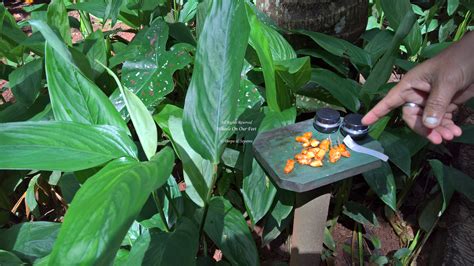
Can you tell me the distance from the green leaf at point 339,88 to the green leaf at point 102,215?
2.32 feet

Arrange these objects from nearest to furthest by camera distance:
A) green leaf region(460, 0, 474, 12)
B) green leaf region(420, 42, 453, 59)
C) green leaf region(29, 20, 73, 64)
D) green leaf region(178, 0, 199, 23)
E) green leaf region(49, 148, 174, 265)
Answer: green leaf region(49, 148, 174, 265) < green leaf region(29, 20, 73, 64) < green leaf region(420, 42, 453, 59) < green leaf region(460, 0, 474, 12) < green leaf region(178, 0, 199, 23)

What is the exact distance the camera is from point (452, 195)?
1455 mm

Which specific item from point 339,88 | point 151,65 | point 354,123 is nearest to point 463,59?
point 354,123

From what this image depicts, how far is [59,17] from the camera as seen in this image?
5.19 ft

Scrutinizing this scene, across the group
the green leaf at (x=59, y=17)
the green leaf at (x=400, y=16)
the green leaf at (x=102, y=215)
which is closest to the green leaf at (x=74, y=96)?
the green leaf at (x=102, y=215)

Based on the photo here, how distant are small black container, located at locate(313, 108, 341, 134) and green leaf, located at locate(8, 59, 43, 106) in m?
0.95

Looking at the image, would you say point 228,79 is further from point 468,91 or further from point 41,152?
point 468,91

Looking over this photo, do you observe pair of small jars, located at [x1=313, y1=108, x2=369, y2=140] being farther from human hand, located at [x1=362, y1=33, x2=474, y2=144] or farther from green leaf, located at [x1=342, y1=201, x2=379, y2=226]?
green leaf, located at [x1=342, y1=201, x2=379, y2=226]

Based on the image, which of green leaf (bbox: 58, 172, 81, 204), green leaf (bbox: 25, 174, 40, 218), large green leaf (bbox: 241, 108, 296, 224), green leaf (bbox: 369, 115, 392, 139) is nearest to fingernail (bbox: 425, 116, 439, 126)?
green leaf (bbox: 369, 115, 392, 139)

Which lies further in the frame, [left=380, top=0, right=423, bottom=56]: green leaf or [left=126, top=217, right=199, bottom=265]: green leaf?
[left=380, top=0, right=423, bottom=56]: green leaf

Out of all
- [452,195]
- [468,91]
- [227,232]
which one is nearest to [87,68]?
[227,232]

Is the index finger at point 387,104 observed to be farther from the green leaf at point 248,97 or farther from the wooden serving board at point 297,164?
the green leaf at point 248,97

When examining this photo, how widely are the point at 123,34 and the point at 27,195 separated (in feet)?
4.35

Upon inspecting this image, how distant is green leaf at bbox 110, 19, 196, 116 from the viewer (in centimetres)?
142
